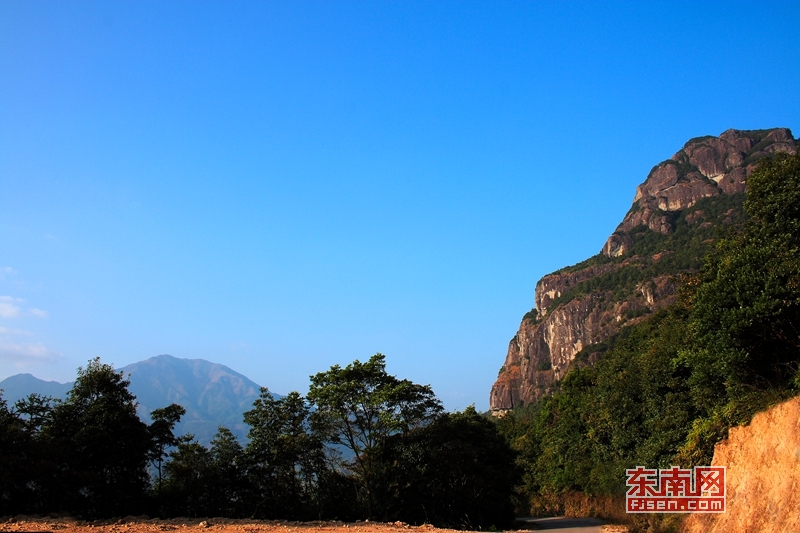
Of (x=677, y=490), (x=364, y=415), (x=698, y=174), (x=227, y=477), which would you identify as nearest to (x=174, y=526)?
(x=227, y=477)

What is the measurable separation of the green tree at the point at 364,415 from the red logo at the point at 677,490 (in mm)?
8128

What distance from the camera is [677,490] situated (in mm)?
18047

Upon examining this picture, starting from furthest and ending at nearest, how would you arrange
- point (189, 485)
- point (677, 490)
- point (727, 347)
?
point (189, 485) → point (677, 490) → point (727, 347)

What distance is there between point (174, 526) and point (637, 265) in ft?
406

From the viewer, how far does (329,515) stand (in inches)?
835

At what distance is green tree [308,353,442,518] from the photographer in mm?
21734

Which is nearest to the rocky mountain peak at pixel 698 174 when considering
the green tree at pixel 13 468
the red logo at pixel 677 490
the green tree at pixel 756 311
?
the red logo at pixel 677 490

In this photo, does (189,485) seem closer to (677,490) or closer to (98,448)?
(98,448)

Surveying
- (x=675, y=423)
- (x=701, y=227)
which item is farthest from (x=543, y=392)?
(x=675, y=423)

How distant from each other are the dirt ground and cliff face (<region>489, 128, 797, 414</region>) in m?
98.2

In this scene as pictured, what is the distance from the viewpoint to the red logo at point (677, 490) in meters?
16.6

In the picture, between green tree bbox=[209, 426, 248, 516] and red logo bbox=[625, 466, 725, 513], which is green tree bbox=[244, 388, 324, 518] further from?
red logo bbox=[625, 466, 725, 513]

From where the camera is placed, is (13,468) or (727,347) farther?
(13,468)

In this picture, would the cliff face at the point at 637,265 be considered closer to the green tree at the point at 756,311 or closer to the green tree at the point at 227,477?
the green tree at the point at 756,311
